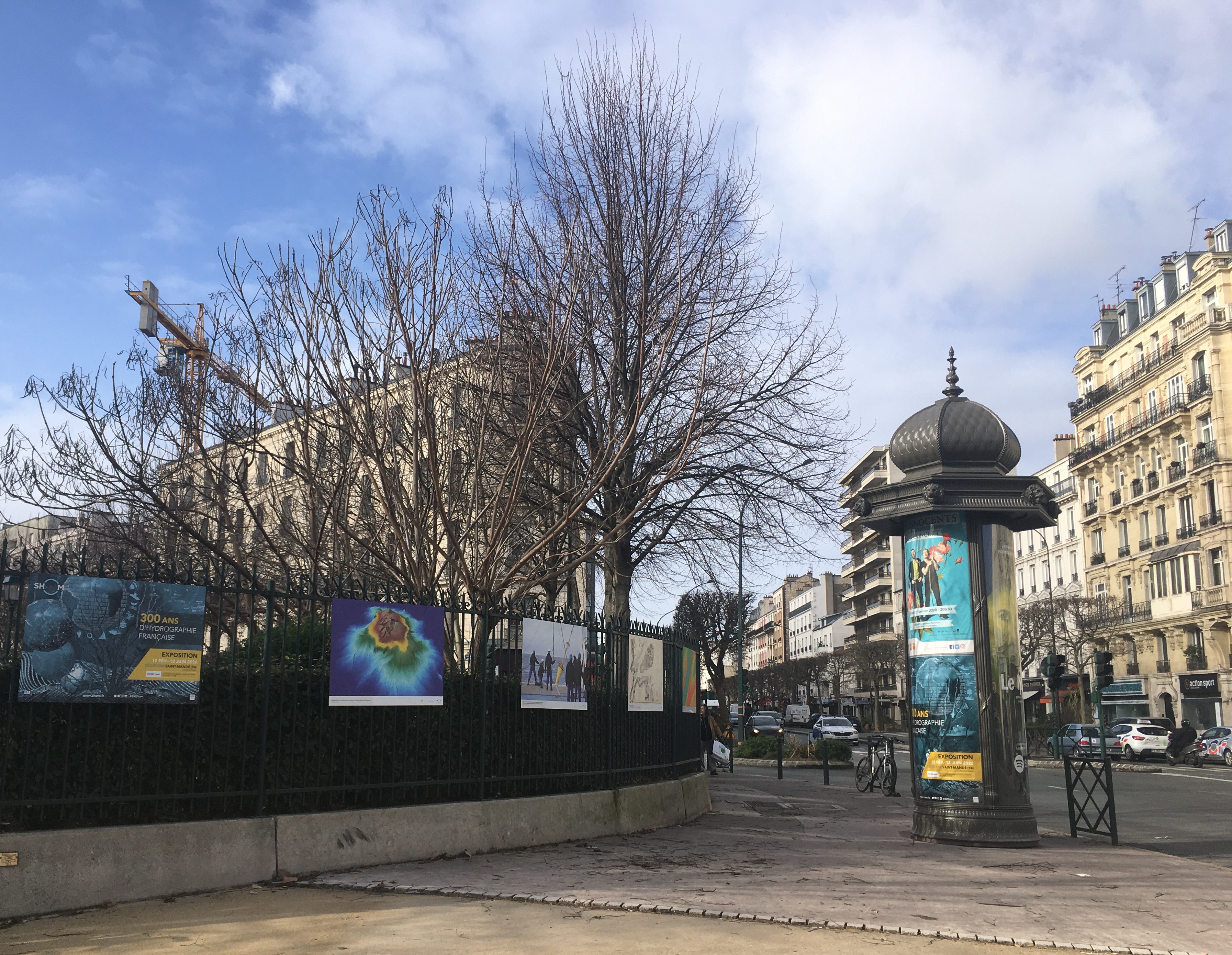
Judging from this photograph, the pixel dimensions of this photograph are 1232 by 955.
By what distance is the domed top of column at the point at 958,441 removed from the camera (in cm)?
1259

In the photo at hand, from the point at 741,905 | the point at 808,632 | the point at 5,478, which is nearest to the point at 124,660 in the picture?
the point at 741,905

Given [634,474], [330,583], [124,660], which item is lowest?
[124,660]

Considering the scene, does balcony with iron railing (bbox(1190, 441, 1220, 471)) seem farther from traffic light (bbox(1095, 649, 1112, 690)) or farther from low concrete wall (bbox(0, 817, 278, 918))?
low concrete wall (bbox(0, 817, 278, 918))

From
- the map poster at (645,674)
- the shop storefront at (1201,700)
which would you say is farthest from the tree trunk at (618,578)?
the shop storefront at (1201,700)

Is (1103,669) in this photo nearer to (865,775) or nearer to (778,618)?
(865,775)

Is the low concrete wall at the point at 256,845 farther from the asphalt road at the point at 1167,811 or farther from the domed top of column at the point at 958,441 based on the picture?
the asphalt road at the point at 1167,811

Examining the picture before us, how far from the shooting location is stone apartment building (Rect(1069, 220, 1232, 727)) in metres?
50.8

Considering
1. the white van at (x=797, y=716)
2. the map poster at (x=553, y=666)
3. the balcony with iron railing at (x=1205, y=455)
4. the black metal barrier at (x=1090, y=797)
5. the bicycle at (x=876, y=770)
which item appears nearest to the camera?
the map poster at (x=553, y=666)

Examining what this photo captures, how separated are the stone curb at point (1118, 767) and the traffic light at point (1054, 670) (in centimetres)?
1222

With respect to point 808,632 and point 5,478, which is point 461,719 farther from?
point 808,632

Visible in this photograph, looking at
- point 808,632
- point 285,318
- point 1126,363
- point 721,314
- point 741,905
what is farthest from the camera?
point 808,632

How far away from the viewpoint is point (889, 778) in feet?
71.6

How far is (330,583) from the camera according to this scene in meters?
9.45

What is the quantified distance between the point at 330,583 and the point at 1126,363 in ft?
203
